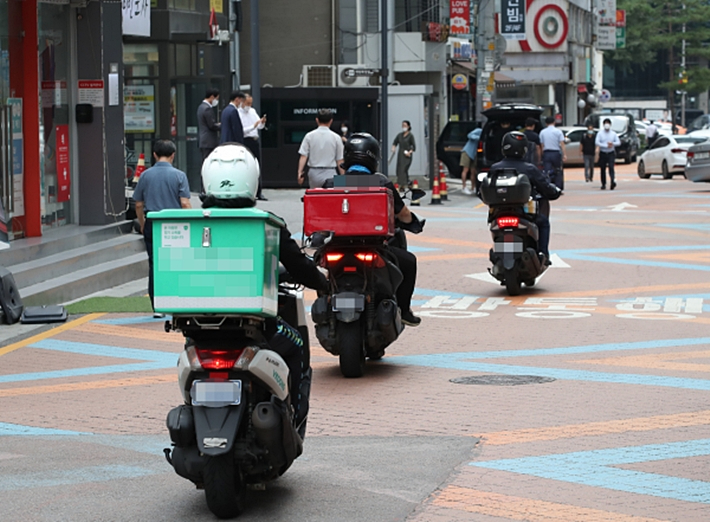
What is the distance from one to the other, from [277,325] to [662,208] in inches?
864

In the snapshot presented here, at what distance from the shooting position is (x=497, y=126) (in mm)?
30031

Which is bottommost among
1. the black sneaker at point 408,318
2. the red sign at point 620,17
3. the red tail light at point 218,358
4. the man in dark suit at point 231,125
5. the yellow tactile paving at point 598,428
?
the yellow tactile paving at point 598,428

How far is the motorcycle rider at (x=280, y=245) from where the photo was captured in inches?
240

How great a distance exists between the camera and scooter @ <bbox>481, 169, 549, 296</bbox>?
46.6ft

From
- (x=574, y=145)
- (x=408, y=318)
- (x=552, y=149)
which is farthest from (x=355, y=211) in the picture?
(x=574, y=145)

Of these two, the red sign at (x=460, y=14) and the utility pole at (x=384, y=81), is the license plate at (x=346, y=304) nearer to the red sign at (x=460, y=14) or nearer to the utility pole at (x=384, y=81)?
the utility pole at (x=384, y=81)

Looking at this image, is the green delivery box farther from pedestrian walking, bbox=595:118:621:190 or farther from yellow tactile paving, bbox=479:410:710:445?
pedestrian walking, bbox=595:118:621:190

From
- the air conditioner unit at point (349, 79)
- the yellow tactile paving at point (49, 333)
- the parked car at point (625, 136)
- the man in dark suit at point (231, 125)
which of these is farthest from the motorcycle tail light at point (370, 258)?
the parked car at point (625, 136)

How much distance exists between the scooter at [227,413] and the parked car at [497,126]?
24087 millimetres

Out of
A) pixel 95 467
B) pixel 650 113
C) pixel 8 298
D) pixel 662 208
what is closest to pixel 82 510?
pixel 95 467

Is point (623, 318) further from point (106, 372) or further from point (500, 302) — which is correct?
point (106, 372)

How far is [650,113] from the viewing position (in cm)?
9106

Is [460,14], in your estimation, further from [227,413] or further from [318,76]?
[227,413]

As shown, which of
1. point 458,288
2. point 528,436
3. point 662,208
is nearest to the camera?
point 528,436
